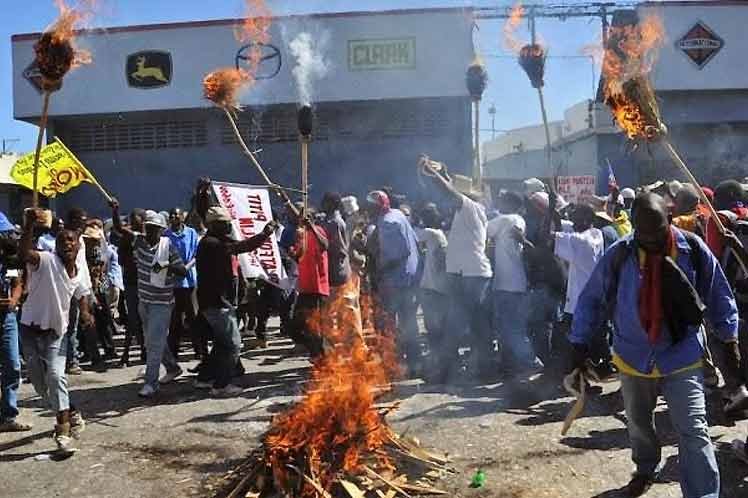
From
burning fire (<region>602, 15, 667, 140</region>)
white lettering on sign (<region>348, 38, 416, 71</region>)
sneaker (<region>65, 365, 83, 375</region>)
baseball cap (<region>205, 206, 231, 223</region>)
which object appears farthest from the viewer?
white lettering on sign (<region>348, 38, 416, 71</region>)

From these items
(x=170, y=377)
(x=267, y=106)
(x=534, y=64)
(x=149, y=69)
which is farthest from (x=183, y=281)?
(x=149, y=69)

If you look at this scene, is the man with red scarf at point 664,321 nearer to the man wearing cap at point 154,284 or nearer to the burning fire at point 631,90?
the burning fire at point 631,90

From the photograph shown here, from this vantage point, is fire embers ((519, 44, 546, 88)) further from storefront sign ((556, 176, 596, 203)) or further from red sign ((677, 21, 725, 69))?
red sign ((677, 21, 725, 69))

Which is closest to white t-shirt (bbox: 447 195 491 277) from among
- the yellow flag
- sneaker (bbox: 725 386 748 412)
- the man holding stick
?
sneaker (bbox: 725 386 748 412)

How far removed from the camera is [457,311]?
8492 mm

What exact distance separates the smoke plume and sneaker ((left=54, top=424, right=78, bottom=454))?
557 inches

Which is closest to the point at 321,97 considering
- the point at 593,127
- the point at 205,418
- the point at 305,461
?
the point at 593,127

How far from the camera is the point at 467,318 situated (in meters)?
8.45

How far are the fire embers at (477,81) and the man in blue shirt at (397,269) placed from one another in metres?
2.08

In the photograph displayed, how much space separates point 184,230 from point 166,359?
151cm

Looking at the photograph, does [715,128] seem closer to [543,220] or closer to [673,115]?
[673,115]

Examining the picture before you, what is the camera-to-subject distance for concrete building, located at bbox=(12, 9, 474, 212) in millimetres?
19812

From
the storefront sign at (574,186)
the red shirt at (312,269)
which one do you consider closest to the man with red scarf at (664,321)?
the red shirt at (312,269)

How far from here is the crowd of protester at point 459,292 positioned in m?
4.41
